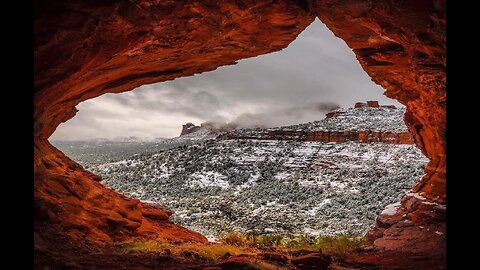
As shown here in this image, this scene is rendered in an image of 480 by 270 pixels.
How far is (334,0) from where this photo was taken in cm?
765

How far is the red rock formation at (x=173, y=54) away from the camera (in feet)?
21.1

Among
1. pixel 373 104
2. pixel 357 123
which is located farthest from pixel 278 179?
pixel 373 104

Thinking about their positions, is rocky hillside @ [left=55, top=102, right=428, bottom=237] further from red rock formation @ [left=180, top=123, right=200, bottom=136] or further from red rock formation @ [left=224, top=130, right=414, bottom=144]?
red rock formation @ [left=180, top=123, right=200, bottom=136]

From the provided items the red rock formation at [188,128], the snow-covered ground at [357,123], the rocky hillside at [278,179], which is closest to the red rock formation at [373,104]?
the snow-covered ground at [357,123]

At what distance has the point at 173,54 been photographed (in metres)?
9.52

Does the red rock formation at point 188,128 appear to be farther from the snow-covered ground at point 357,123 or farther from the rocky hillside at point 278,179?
the rocky hillside at point 278,179

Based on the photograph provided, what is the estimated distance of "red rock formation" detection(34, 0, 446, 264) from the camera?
21.1ft

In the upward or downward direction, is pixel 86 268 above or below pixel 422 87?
below

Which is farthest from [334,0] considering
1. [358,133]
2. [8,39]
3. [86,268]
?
[358,133]

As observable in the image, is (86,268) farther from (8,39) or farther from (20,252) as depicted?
(8,39)

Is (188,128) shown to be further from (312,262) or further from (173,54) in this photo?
(312,262)
